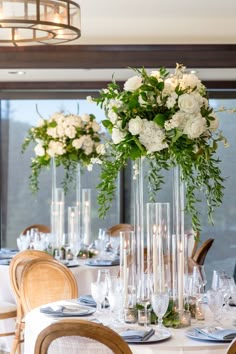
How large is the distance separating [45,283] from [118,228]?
363 cm

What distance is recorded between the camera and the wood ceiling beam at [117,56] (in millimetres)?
7973

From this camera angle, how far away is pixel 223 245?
988 cm

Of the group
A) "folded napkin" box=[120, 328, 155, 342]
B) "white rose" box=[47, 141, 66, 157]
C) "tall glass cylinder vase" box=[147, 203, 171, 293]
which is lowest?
"folded napkin" box=[120, 328, 155, 342]

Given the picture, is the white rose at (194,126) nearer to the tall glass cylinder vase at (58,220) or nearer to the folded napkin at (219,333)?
the folded napkin at (219,333)

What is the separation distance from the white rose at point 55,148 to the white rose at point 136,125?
367 cm

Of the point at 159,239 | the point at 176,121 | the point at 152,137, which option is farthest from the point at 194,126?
the point at 159,239

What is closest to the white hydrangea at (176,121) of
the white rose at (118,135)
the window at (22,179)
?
the white rose at (118,135)

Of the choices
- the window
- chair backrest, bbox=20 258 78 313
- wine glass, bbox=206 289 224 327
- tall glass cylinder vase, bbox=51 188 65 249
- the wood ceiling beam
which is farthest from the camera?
the window

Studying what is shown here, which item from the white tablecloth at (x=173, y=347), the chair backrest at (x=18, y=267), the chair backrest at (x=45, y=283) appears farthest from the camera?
the chair backrest at (x=18, y=267)

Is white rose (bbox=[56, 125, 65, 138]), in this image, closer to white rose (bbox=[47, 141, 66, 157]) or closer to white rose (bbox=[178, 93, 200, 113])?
white rose (bbox=[47, 141, 66, 157])

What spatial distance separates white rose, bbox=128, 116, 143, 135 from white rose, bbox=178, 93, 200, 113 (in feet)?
0.73

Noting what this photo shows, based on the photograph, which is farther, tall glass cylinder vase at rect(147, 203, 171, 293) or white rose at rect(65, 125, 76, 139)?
white rose at rect(65, 125, 76, 139)

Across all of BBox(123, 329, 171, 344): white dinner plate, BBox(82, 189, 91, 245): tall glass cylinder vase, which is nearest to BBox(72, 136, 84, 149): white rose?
BBox(82, 189, 91, 245): tall glass cylinder vase

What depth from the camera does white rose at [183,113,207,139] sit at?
4.03 metres
